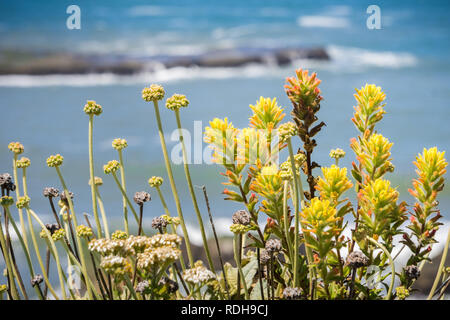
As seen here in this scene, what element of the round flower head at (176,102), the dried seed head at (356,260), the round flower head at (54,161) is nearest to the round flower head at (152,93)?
the round flower head at (176,102)

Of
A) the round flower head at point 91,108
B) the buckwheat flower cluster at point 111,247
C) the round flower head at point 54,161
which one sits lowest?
the buckwheat flower cluster at point 111,247

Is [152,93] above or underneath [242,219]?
above

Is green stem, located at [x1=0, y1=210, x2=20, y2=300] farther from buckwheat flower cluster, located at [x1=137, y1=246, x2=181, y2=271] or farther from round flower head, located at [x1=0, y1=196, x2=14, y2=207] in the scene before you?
buckwheat flower cluster, located at [x1=137, y1=246, x2=181, y2=271]

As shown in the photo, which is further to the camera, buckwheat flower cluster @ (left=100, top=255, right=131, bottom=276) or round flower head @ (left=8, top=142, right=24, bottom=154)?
round flower head @ (left=8, top=142, right=24, bottom=154)

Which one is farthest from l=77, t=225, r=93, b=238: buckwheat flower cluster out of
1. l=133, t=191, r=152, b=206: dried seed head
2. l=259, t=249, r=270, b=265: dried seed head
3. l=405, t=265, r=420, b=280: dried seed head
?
l=405, t=265, r=420, b=280: dried seed head

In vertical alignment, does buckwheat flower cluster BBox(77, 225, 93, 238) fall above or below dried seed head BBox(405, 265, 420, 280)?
above

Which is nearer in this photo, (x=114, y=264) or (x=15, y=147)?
(x=114, y=264)

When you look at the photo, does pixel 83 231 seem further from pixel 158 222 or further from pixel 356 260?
pixel 356 260

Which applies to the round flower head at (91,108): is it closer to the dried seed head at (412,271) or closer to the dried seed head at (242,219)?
the dried seed head at (242,219)

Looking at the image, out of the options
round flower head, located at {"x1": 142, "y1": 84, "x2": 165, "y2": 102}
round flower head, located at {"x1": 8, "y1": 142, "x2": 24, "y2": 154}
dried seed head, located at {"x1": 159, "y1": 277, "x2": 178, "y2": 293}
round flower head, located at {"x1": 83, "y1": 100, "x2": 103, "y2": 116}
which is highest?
round flower head, located at {"x1": 142, "y1": 84, "x2": 165, "y2": 102}

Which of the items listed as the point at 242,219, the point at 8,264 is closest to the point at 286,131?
the point at 242,219

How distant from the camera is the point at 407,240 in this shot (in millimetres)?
514
